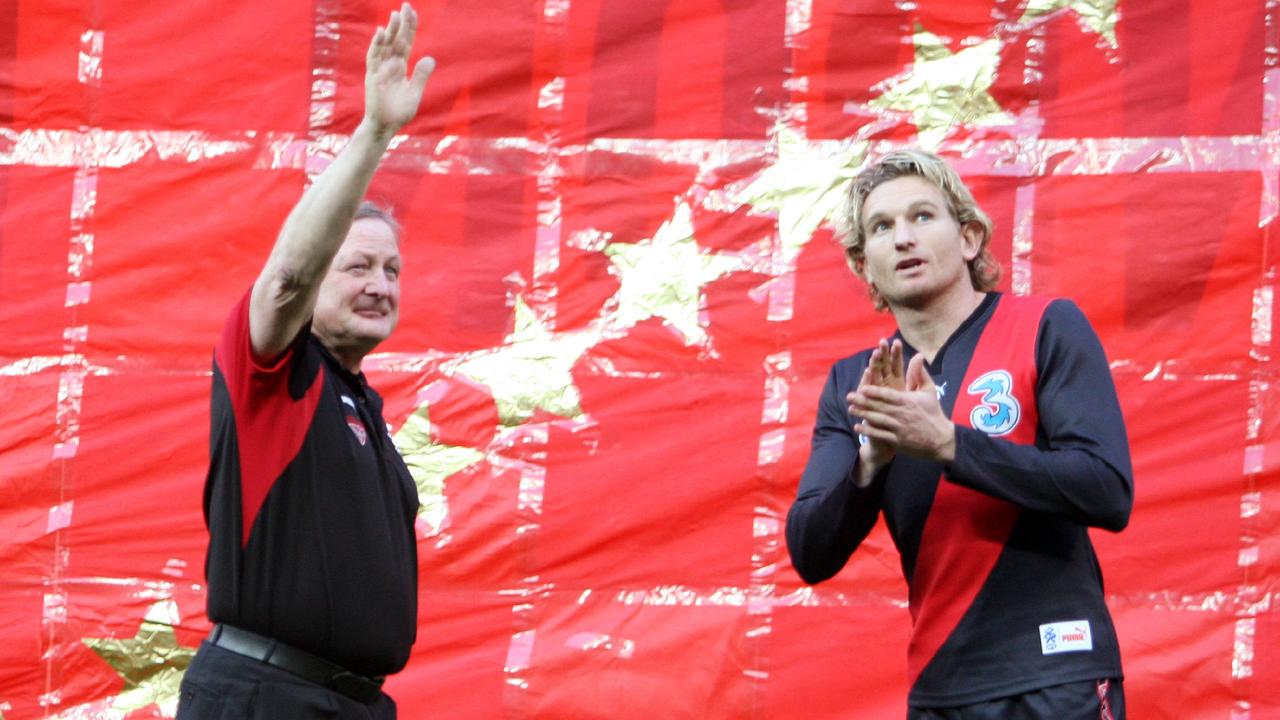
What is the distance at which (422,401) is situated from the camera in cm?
292

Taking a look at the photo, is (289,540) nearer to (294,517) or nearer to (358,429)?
(294,517)

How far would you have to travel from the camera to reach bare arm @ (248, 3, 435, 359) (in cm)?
159

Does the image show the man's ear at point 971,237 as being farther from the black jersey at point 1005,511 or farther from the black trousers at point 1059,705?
the black trousers at point 1059,705

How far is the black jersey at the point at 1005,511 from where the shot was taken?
1.61 metres

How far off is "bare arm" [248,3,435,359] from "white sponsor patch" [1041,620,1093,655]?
921 mm

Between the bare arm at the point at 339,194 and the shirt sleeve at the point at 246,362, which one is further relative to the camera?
the shirt sleeve at the point at 246,362

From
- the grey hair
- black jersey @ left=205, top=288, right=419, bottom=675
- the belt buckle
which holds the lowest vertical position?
the belt buckle

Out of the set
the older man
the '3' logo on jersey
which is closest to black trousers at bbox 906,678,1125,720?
the '3' logo on jersey

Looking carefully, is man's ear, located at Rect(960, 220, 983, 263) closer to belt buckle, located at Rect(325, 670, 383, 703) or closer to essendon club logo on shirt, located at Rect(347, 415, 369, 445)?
essendon club logo on shirt, located at Rect(347, 415, 369, 445)

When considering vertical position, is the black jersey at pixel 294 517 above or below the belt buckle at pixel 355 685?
above

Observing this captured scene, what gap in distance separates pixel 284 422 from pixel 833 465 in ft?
2.28

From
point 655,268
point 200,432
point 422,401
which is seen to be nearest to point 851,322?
point 655,268

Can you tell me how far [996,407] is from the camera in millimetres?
1722

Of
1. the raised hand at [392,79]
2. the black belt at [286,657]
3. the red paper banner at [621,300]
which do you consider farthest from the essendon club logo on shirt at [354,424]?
the red paper banner at [621,300]
